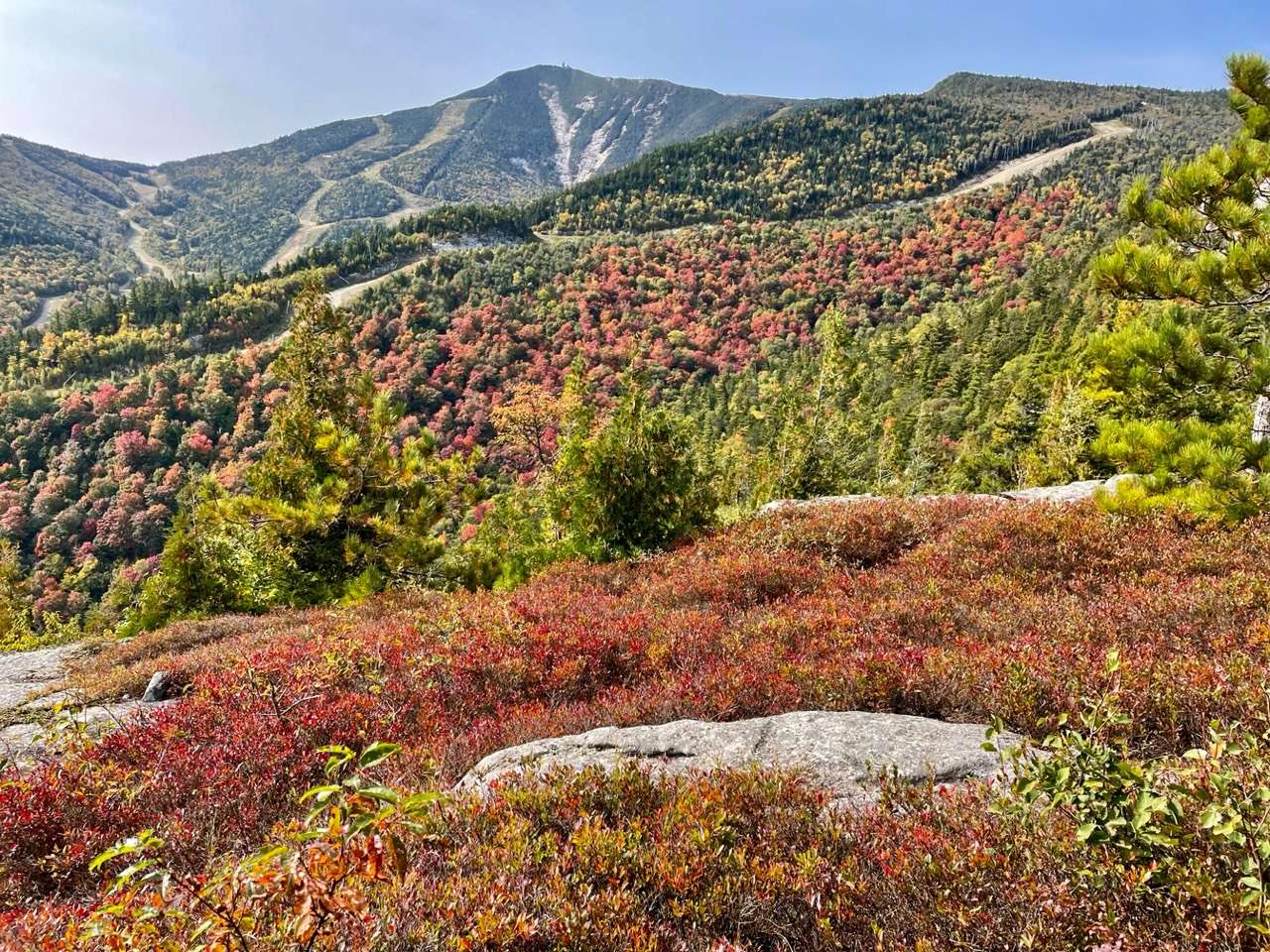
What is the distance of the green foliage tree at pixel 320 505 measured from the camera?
38.7 feet

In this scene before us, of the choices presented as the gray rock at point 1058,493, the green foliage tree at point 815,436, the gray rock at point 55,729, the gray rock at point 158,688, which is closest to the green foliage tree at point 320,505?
the gray rock at point 158,688

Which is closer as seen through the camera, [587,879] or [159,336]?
[587,879]

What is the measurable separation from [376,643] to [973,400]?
66172 mm

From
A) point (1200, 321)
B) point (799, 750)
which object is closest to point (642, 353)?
point (1200, 321)

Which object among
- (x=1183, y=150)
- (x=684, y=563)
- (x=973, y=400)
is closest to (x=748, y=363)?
(x=973, y=400)

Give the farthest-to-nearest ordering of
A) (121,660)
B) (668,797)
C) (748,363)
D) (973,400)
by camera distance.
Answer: (748,363), (973,400), (121,660), (668,797)

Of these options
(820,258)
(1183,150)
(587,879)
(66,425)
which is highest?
(1183,150)

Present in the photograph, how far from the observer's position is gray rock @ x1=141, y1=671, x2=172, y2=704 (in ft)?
22.9

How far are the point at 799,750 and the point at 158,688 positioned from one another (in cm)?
750

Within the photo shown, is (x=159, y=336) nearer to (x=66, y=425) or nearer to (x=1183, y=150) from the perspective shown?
(x=66, y=425)

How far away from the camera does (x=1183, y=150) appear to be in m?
160

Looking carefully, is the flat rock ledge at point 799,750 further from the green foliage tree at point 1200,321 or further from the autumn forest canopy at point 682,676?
the green foliage tree at point 1200,321

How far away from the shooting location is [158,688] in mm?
7035

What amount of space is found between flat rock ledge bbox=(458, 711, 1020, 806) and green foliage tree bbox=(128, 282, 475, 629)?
839 centimetres
